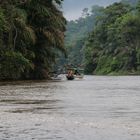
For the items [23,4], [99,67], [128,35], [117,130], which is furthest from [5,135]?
[99,67]

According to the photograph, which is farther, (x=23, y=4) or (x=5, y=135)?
(x=23, y=4)

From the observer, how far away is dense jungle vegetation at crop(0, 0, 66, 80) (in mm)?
53312

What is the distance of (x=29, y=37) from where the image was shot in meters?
57.2

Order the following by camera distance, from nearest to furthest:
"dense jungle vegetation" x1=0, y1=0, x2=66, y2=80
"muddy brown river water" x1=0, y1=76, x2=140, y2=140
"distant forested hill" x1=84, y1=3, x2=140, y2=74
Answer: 1. "muddy brown river water" x1=0, y1=76, x2=140, y2=140
2. "dense jungle vegetation" x1=0, y1=0, x2=66, y2=80
3. "distant forested hill" x1=84, y1=3, x2=140, y2=74

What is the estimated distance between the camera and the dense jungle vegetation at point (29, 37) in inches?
2099

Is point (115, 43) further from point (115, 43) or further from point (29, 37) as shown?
point (29, 37)

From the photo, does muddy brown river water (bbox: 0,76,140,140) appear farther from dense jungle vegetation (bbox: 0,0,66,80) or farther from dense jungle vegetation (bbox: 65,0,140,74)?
dense jungle vegetation (bbox: 65,0,140,74)

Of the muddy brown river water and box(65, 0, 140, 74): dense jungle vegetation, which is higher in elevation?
box(65, 0, 140, 74): dense jungle vegetation

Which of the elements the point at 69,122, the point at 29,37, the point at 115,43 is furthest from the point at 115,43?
the point at 69,122

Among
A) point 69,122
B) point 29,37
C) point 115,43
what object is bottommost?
point 69,122

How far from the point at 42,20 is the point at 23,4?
131 inches

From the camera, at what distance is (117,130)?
14.9 meters

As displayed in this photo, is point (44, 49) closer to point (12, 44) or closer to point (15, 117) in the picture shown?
point (12, 44)

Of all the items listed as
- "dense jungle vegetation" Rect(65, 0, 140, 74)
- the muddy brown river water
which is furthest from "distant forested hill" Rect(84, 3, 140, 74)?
the muddy brown river water
